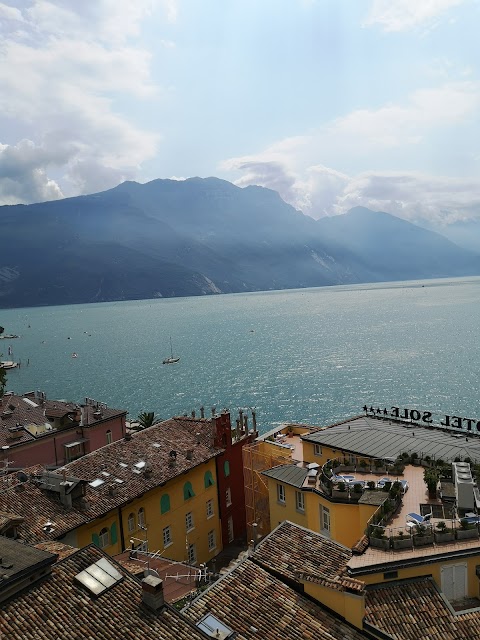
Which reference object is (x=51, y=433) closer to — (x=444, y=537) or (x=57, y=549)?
(x=57, y=549)

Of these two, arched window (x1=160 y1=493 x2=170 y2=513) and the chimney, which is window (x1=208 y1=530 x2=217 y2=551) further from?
the chimney

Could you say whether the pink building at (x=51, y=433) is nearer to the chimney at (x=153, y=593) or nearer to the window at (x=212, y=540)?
the window at (x=212, y=540)

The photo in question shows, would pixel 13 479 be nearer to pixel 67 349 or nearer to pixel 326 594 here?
pixel 326 594

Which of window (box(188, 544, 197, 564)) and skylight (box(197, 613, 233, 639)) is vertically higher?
skylight (box(197, 613, 233, 639))

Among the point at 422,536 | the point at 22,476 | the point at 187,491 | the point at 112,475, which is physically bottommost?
the point at 187,491

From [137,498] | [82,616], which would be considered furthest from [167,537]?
[82,616]

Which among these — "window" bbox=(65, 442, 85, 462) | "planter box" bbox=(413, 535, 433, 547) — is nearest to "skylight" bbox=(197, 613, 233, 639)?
"planter box" bbox=(413, 535, 433, 547)

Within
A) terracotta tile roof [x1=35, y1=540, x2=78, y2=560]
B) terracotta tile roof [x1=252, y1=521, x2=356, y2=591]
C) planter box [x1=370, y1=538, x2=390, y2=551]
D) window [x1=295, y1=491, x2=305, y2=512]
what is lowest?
window [x1=295, y1=491, x2=305, y2=512]

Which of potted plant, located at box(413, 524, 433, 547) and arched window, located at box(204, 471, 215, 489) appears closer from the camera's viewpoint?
potted plant, located at box(413, 524, 433, 547)
